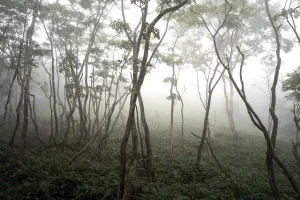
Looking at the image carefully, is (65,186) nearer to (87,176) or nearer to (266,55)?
(87,176)

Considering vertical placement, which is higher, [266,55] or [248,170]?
[266,55]

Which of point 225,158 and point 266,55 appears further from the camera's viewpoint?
point 266,55

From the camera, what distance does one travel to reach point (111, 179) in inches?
298

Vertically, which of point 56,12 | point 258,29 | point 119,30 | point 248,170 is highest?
point 258,29

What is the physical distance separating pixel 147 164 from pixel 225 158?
7.34 metres

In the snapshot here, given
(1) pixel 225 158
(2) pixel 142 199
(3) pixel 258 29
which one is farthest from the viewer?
(3) pixel 258 29

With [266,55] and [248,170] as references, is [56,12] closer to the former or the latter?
[248,170]

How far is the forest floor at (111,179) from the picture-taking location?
259 inches

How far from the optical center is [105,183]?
7160 mm

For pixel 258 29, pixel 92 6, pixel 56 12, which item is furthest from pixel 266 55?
pixel 56 12

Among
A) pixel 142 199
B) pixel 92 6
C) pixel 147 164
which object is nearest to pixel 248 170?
pixel 147 164

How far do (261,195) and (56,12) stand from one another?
56.2 feet

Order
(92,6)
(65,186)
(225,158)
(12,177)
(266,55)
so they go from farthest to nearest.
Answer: (266,55) → (92,6) → (225,158) → (12,177) → (65,186)

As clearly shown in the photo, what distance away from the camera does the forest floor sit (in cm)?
657
